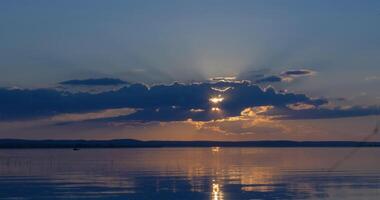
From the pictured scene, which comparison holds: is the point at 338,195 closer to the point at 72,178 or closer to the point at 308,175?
the point at 308,175

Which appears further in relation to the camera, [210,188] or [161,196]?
[210,188]

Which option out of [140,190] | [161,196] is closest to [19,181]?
[140,190]

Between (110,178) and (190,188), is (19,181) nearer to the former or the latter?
(110,178)

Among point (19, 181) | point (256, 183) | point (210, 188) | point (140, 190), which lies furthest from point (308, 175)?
point (19, 181)

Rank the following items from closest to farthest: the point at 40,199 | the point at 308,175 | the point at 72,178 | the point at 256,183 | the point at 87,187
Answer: the point at 40,199, the point at 87,187, the point at 256,183, the point at 72,178, the point at 308,175

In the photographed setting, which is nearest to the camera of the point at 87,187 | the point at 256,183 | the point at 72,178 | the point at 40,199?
the point at 40,199

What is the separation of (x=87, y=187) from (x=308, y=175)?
1696 centimetres

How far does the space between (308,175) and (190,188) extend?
12952 millimetres

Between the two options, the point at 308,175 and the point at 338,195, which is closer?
the point at 338,195

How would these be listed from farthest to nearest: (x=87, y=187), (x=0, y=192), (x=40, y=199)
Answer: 1. (x=87, y=187)
2. (x=0, y=192)
3. (x=40, y=199)

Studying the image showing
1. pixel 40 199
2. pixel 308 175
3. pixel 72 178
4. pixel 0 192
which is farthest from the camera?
pixel 308 175

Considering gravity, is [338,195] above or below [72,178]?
below

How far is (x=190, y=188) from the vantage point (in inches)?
1511

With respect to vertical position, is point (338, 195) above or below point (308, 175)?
below
